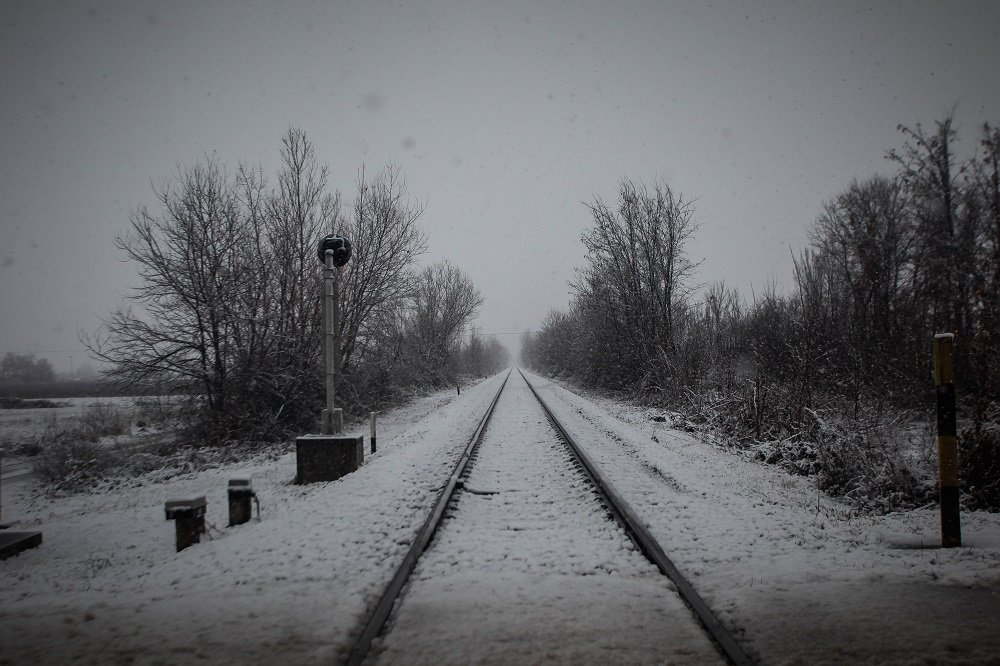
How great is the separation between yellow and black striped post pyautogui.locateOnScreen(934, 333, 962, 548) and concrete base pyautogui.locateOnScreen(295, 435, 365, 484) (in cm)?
736

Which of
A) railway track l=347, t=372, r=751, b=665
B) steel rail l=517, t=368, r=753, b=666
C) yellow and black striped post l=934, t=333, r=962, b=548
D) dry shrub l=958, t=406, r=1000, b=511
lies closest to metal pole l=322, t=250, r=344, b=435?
railway track l=347, t=372, r=751, b=665

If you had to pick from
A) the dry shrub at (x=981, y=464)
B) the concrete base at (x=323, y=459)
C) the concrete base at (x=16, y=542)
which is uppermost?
the dry shrub at (x=981, y=464)

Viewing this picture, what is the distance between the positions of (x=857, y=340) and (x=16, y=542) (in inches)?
568

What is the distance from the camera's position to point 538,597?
3.08m

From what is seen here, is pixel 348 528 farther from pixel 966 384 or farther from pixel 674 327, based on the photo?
pixel 674 327

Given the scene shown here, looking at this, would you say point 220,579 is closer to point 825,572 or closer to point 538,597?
point 538,597

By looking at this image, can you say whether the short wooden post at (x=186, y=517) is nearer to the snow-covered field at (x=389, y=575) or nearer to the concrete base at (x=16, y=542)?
the snow-covered field at (x=389, y=575)

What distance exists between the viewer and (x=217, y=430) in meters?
12.5

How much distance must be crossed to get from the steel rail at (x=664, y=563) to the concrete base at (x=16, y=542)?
22.0ft

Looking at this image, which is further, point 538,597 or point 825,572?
point 825,572

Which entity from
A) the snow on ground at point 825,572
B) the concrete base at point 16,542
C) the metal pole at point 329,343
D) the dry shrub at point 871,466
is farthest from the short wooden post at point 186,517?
the dry shrub at point 871,466

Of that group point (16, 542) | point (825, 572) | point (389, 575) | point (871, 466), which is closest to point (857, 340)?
point (871, 466)

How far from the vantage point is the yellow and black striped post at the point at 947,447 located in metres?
3.67

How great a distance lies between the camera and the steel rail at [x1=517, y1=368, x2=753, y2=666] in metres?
2.38
